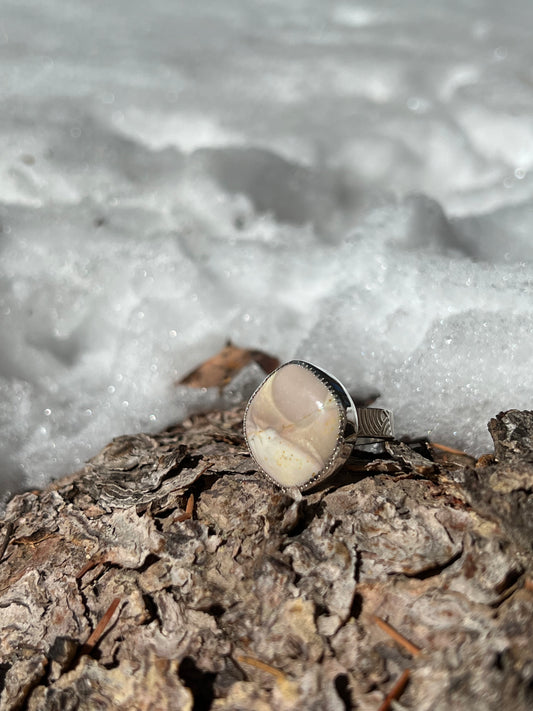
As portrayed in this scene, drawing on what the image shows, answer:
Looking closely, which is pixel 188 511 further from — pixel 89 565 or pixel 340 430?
pixel 340 430

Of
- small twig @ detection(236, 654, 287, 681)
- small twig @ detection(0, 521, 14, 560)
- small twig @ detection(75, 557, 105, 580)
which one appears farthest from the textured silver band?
small twig @ detection(0, 521, 14, 560)

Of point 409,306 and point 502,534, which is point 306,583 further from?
point 409,306

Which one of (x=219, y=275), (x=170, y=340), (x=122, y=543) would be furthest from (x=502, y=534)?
(x=219, y=275)

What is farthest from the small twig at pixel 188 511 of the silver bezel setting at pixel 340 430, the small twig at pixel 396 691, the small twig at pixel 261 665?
the small twig at pixel 396 691

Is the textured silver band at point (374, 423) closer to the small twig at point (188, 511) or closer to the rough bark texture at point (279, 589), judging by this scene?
the rough bark texture at point (279, 589)

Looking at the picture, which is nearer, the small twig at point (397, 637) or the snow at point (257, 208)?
the small twig at point (397, 637)

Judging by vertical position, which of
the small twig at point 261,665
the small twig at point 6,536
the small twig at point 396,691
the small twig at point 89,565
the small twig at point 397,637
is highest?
the small twig at point 396,691
